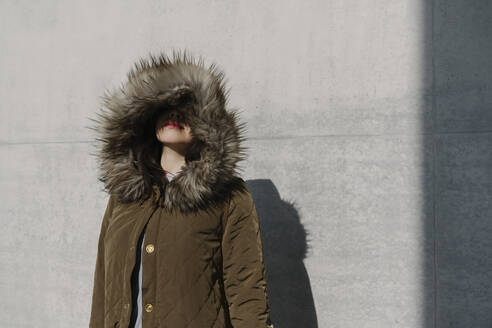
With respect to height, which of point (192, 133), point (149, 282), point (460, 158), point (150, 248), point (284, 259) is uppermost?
point (192, 133)

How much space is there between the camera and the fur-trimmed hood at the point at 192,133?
176cm

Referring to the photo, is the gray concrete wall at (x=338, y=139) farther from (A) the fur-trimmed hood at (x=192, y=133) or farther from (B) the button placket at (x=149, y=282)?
(B) the button placket at (x=149, y=282)

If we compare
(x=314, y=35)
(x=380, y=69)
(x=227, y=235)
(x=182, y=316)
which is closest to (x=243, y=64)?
(x=314, y=35)

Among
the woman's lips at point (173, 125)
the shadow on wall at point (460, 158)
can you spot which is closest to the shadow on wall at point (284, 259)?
the shadow on wall at point (460, 158)

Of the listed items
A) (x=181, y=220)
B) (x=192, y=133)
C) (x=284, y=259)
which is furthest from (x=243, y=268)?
(x=284, y=259)

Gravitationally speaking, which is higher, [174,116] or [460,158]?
[174,116]

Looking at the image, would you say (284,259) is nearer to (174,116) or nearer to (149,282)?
(149,282)

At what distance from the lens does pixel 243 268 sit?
1765 mm

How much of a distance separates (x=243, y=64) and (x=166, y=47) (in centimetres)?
51

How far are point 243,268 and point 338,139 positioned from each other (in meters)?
0.94

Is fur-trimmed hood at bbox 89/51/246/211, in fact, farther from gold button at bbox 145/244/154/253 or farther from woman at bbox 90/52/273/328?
gold button at bbox 145/244/154/253

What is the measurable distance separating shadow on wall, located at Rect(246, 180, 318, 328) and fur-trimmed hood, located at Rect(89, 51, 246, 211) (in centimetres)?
65

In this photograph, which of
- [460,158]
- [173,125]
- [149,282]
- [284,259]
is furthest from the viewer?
[284,259]

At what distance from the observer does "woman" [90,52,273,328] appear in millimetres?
1713
